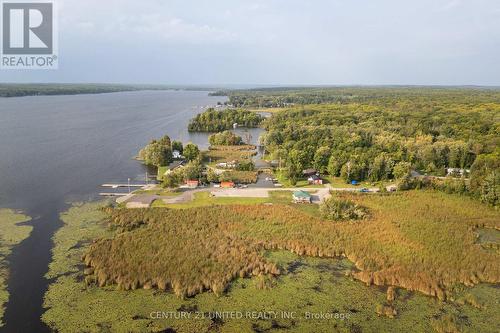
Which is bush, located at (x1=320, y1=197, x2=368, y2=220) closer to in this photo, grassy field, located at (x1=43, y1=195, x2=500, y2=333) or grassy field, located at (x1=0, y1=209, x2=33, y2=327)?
grassy field, located at (x1=43, y1=195, x2=500, y2=333)

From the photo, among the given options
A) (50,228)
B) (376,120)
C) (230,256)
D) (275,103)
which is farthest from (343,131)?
(275,103)

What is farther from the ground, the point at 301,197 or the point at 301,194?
the point at 301,194

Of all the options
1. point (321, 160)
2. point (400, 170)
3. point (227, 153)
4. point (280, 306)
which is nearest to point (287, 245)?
point (280, 306)

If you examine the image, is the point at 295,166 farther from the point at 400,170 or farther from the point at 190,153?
the point at 190,153

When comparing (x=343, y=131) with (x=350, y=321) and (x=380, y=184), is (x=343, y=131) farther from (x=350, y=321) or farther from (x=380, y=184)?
(x=350, y=321)

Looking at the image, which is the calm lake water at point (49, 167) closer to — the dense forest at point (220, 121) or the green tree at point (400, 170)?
the dense forest at point (220, 121)

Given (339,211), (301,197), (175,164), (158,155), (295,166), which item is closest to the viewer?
(339,211)
